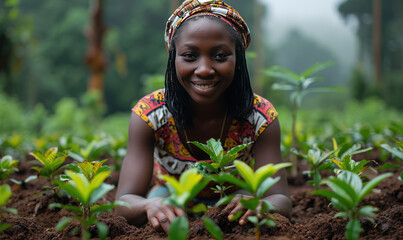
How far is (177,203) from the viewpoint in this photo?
819mm

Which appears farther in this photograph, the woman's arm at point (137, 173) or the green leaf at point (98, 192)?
the woman's arm at point (137, 173)

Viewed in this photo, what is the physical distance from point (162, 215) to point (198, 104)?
0.67 meters

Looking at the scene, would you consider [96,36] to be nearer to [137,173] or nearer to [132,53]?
[137,173]

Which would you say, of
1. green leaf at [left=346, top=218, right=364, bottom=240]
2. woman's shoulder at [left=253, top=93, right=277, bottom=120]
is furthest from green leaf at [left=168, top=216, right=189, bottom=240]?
woman's shoulder at [left=253, top=93, right=277, bottom=120]

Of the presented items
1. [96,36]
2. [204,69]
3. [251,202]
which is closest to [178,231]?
[251,202]

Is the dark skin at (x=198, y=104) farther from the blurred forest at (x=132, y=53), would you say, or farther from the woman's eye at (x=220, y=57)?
the blurred forest at (x=132, y=53)

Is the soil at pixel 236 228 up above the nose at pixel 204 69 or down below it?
below

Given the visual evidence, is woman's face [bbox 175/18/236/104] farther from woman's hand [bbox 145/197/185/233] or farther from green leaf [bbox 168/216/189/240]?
green leaf [bbox 168/216/189/240]

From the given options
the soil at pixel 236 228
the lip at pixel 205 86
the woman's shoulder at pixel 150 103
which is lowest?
the soil at pixel 236 228

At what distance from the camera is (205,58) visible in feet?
4.96

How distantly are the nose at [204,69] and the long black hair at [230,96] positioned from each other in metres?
0.22

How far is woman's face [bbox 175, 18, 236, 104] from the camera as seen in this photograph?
151 centimetres

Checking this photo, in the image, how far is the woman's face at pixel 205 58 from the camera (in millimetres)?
1507

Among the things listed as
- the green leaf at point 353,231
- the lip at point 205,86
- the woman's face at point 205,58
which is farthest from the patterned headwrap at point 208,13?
the green leaf at point 353,231
